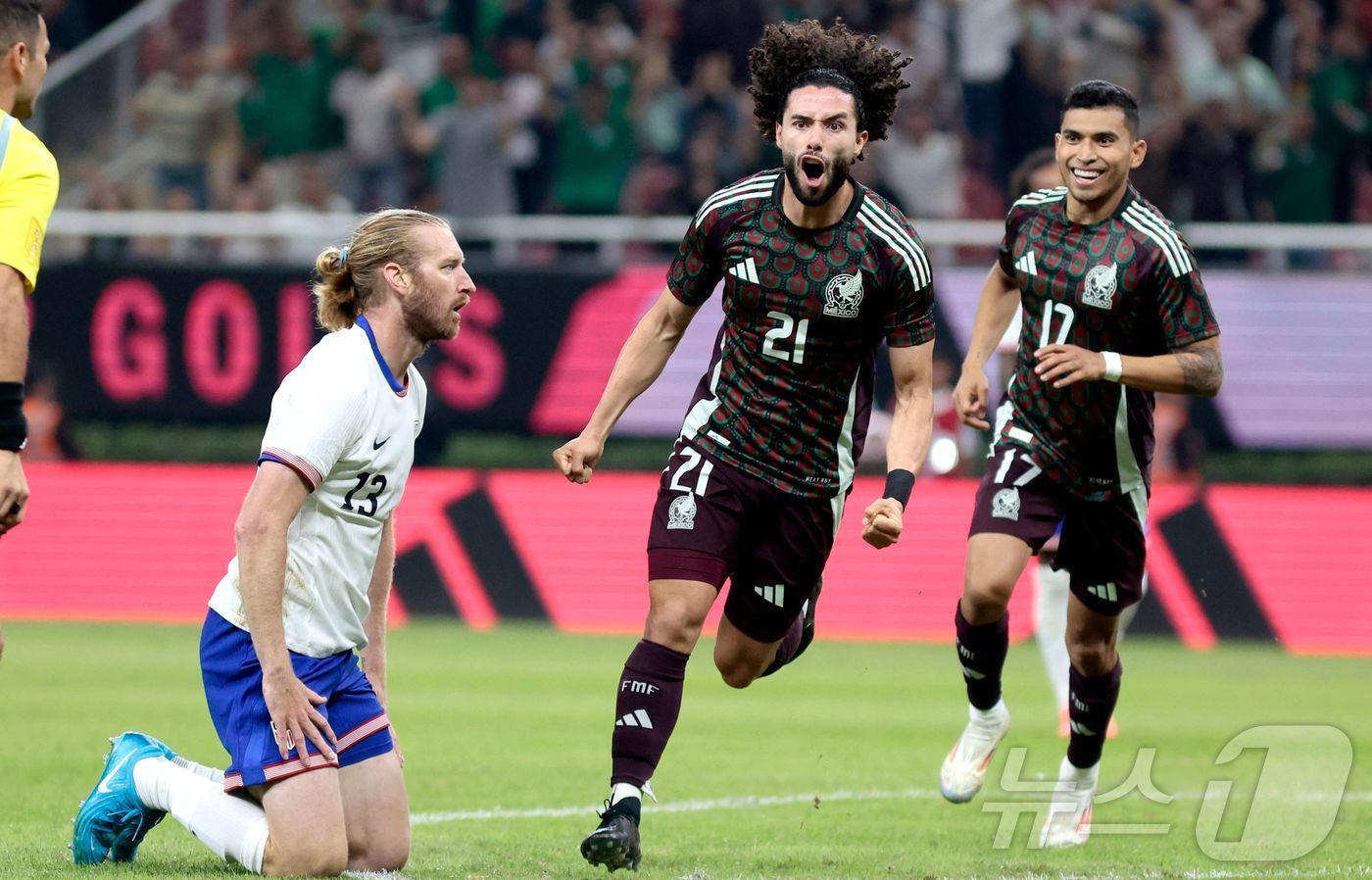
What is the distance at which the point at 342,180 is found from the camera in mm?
18453

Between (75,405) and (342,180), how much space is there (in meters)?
3.39

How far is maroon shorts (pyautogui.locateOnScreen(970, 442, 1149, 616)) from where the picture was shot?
7.33 metres

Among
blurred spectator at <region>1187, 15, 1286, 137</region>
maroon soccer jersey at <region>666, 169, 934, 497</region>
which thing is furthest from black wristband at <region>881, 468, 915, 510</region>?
blurred spectator at <region>1187, 15, 1286, 137</region>

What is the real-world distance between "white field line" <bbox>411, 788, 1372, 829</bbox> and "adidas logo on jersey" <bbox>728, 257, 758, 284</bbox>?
2.20 meters

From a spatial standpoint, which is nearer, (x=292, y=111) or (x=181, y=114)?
(x=292, y=111)

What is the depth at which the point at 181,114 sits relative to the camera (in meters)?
19.5

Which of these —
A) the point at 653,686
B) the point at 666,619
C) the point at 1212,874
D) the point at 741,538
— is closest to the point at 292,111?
the point at 741,538

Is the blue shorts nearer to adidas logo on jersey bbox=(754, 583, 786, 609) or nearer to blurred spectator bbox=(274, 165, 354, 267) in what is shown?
adidas logo on jersey bbox=(754, 583, 786, 609)

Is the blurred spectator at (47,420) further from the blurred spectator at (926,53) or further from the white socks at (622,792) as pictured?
the white socks at (622,792)

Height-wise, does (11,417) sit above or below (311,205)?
above

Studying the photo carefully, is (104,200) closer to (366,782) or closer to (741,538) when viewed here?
(741,538)

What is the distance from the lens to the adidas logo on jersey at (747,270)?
261 inches

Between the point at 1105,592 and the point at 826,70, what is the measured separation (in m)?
2.26

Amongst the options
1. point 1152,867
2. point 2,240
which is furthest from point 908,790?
point 2,240
